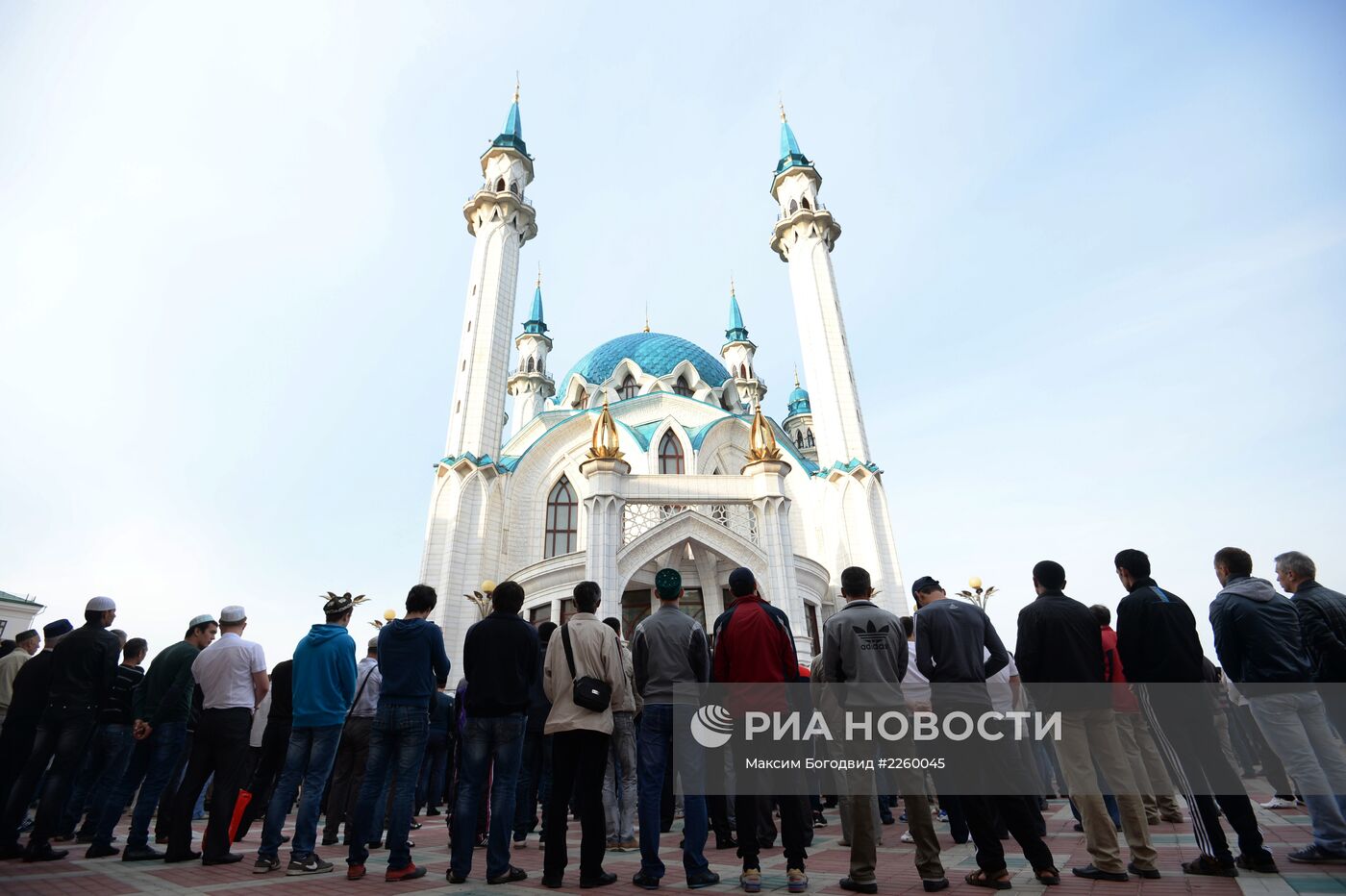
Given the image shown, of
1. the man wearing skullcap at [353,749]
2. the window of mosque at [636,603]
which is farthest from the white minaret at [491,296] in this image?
the man wearing skullcap at [353,749]

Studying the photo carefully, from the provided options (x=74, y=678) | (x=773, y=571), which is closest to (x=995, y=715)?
(x=74, y=678)

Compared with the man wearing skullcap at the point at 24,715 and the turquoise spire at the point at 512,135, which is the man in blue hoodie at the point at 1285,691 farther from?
the turquoise spire at the point at 512,135

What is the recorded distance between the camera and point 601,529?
17609 millimetres

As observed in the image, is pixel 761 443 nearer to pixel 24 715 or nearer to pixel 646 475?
pixel 646 475

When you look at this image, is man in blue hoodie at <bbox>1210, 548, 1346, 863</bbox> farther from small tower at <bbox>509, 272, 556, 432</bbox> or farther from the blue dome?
small tower at <bbox>509, 272, 556, 432</bbox>

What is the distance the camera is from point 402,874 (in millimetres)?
4145

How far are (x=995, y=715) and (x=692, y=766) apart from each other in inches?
72.3

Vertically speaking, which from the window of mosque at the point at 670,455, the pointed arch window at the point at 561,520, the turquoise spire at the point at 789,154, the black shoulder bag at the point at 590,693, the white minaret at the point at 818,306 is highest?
the turquoise spire at the point at 789,154

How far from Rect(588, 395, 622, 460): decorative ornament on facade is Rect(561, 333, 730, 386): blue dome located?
12.9 meters

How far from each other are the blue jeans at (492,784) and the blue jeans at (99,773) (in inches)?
134

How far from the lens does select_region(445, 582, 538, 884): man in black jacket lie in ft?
13.6

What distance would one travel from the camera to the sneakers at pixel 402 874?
4.14m

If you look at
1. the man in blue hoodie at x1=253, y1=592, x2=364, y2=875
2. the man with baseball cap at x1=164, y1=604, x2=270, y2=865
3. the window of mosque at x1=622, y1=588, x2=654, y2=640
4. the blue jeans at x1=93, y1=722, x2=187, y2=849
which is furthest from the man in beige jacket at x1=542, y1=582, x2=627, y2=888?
the window of mosque at x1=622, y1=588, x2=654, y2=640

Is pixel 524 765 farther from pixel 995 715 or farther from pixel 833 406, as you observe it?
pixel 833 406
